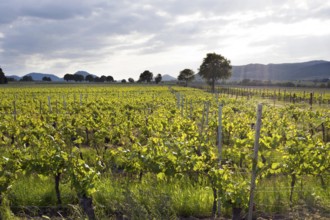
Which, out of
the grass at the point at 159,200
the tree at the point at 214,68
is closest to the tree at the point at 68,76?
the tree at the point at 214,68

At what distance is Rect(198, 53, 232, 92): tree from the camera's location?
63.1 m

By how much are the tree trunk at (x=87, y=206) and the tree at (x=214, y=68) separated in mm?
59409

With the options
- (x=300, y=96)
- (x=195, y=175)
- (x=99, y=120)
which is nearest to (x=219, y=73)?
(x=300, y=96)

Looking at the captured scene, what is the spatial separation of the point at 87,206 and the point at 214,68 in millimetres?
60892

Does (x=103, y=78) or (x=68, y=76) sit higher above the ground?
(x=68, y=76)

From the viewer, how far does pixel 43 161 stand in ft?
18.1

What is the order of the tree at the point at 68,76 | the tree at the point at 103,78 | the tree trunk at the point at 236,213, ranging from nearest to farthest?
1. the tree trunk at the point at 236,213
2. the tree at the point at 68,76
3. the tree at the point at 103,78

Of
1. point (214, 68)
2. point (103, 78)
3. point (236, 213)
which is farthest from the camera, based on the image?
point (103, 78)

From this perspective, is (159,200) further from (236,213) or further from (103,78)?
(103,78)

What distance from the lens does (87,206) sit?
4.85m

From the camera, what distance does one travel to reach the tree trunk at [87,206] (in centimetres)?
479

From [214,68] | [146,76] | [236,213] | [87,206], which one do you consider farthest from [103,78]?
[236,213]

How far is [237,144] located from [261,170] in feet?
2.13

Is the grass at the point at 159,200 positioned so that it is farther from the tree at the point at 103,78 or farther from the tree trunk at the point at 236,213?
the tree at the point at 103,78
